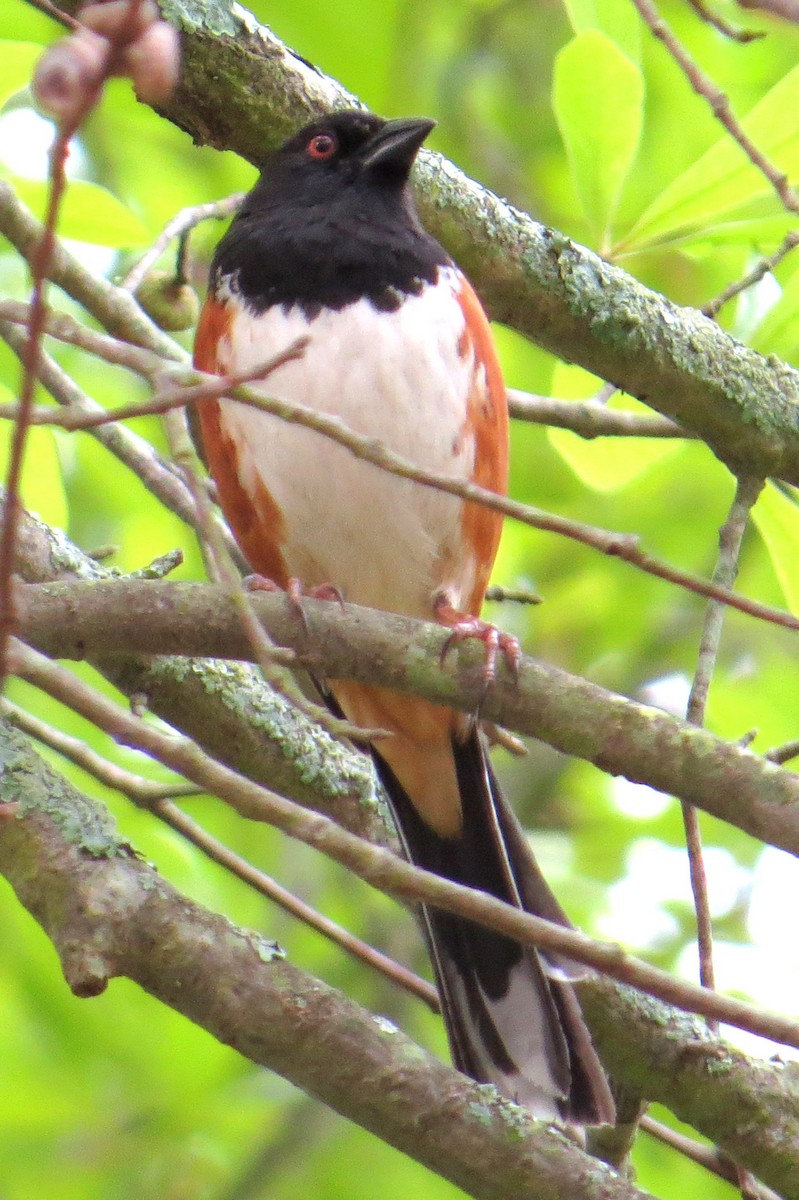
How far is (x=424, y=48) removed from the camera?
4.72 m

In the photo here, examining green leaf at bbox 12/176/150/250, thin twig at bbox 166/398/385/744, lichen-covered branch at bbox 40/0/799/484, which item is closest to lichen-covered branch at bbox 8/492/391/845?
green leaf at bbox 12/176/150/250

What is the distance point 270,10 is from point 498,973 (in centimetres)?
247

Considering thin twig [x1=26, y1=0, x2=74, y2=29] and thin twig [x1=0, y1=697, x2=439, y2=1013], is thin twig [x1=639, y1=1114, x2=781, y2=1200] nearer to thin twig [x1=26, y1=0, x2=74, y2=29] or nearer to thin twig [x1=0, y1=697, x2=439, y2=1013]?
thin twig [x1=0, y1=697, x2=439, y2=1013]

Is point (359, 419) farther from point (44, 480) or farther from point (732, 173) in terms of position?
point (732, 173)

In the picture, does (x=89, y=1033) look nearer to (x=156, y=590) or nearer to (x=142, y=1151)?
(x=142, y=1151)

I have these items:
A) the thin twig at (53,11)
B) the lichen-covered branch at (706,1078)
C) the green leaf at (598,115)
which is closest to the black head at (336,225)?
the green leaf at (598,115)

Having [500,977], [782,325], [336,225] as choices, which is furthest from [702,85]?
[500,977]

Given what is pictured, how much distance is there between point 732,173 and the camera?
2957 mm

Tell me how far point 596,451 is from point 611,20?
932 mm

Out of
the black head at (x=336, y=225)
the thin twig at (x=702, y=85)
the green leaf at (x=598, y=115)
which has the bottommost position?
the black head at (x=336, y=225)

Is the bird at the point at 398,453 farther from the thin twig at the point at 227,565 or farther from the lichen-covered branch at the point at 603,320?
the thin twig at the point at 227,565

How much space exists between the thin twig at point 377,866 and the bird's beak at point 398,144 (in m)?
1.96

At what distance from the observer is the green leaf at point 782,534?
306 centimetres

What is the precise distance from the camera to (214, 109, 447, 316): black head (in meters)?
3.14
